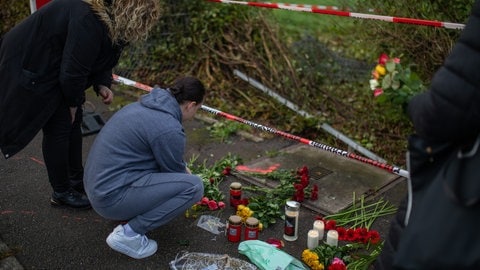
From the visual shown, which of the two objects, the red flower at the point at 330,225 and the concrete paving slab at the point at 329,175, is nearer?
the red flower at the point at 330,225

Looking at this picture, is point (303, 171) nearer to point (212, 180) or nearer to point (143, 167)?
point (212, 180)

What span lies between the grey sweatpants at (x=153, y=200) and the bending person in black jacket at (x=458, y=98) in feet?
5.83

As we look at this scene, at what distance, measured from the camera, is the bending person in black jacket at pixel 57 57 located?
10.5ft

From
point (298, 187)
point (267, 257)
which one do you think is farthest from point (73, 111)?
point (298, 187)

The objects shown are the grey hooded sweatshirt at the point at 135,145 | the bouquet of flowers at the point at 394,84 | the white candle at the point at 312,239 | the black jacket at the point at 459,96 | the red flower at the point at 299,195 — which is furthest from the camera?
the red flower at the point at 299,195

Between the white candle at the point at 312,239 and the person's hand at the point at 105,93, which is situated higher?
the person's hand at the point at 105,93

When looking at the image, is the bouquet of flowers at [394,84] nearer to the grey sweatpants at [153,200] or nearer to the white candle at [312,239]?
the white candle at [312,239]

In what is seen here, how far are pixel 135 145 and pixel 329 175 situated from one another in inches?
83.4

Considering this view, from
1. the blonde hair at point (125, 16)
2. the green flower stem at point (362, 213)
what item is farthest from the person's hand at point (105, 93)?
the green flower stem at point (362, 213)

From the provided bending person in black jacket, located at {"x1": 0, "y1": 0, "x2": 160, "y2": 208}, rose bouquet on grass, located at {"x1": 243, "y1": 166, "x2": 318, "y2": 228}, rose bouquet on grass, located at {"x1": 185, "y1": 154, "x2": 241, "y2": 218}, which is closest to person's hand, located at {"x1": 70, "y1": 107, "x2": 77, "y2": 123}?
bending person in black jacket, located at {"x1": 0, "y1": 0, "x2": 160, "y2": 208}

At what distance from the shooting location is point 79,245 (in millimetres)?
3430

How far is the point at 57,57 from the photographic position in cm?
335

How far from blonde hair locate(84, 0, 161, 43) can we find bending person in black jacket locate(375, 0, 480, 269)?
78.5 inches

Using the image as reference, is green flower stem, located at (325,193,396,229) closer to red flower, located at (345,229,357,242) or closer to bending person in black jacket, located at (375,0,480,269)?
red flower, located at (345,229,357,242)
